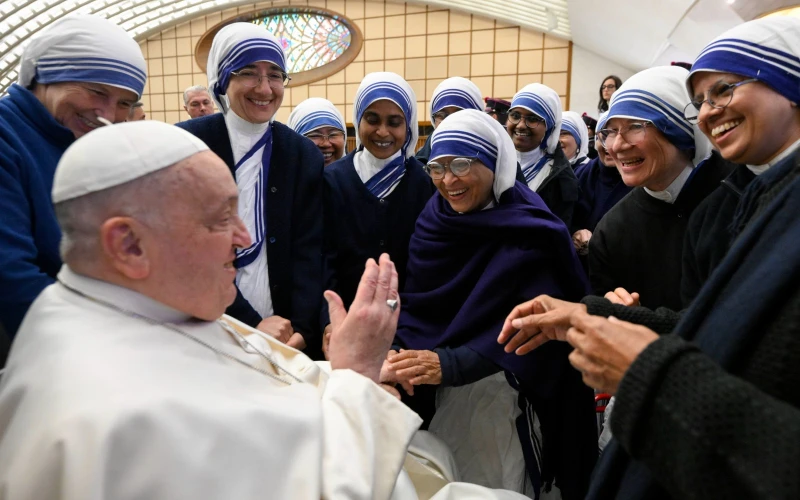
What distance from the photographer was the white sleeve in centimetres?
117

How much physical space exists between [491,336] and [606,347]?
1.05m

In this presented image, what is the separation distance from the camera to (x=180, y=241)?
1.19 metres

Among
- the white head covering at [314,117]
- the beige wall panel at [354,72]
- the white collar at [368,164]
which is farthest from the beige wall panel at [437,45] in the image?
the white collar at [368,164]

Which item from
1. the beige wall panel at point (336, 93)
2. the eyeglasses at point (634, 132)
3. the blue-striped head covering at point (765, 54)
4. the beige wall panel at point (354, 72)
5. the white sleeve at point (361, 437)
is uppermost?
the blue-striped head covering at point (765, 54)

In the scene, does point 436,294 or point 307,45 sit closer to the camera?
point 436,294

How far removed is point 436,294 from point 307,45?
41.7ft

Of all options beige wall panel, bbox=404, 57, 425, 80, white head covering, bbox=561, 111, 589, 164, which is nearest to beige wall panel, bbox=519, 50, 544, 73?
beige wall panel, bbox=404, 57, 425, 80

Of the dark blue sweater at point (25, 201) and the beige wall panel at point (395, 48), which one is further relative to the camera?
the beige wall panel at point (395, 48)

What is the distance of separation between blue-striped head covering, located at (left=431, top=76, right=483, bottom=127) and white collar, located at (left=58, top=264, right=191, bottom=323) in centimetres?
361

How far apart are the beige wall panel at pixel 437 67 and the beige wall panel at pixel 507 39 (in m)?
1.24

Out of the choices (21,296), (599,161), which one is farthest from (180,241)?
(599,161)

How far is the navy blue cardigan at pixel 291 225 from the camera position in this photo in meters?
2.24

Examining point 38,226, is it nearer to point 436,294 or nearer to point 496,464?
point 436,294

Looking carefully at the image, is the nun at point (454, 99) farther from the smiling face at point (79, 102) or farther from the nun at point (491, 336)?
the smiling face at point (79, 102)
